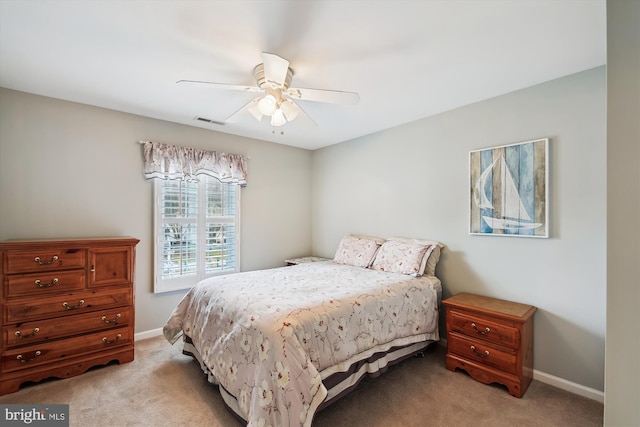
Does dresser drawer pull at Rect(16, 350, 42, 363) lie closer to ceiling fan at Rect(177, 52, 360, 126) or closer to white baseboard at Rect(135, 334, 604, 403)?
ceiling fan at Rect(177, 52, 360, 126)

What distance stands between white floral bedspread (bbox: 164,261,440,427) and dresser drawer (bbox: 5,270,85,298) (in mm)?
854

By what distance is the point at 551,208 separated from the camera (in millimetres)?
2297

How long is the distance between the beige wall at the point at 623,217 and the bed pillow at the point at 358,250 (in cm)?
239

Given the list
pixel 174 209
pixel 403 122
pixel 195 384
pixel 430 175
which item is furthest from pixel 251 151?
pixel 195 384

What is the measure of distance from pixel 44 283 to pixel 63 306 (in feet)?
0.79

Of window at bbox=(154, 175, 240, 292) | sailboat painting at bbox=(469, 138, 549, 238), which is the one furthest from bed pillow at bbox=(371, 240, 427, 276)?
window at bbox=(154, 175, 240, 292)

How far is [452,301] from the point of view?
2529mm

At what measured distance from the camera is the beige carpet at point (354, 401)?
→ 73.3 inches

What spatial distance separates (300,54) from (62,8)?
52.8 inches

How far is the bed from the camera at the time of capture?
1.56m

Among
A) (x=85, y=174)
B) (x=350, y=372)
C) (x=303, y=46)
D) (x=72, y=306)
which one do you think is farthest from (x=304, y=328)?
(x=85, y=174)

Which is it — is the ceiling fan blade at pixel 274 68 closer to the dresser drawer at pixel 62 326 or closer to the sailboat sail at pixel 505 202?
the sailboat sail at pixel 505 202

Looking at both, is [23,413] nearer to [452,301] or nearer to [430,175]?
[452,301]

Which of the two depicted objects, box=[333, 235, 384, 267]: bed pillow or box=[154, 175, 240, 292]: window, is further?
box=[333, 235, 384, 267]: bed pillow
